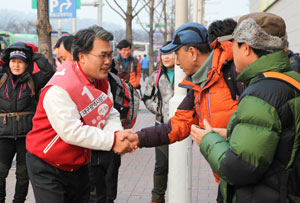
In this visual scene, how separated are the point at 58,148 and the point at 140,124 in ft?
30.5

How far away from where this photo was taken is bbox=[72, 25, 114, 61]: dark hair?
3475 mm

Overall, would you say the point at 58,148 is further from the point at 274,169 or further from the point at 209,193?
the point at 209,193

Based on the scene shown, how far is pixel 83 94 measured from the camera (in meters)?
3.31

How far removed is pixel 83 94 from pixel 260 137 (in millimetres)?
1473

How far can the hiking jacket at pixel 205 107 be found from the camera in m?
3.34

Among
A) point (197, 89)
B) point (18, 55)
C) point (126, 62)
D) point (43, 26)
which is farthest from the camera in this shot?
point (126, 62)

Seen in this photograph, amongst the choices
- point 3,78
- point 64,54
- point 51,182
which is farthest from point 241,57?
point 3,78

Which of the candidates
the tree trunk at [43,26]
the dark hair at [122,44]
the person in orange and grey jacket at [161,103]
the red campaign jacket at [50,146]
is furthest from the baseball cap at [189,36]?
the dark hair at [122,44]

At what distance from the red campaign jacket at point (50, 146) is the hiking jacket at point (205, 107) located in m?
0.55

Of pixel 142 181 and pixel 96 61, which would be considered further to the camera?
pixel 142 181

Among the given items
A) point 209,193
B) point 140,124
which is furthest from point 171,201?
point 140,124

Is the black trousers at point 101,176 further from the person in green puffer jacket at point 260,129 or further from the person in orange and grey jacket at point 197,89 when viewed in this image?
the person in green puffer jacket at point 260,129

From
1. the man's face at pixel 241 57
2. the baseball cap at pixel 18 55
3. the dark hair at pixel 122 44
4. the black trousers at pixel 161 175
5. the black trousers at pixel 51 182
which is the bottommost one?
the black trousers at pixel 161 175

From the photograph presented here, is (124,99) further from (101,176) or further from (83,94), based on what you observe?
(83,94)
